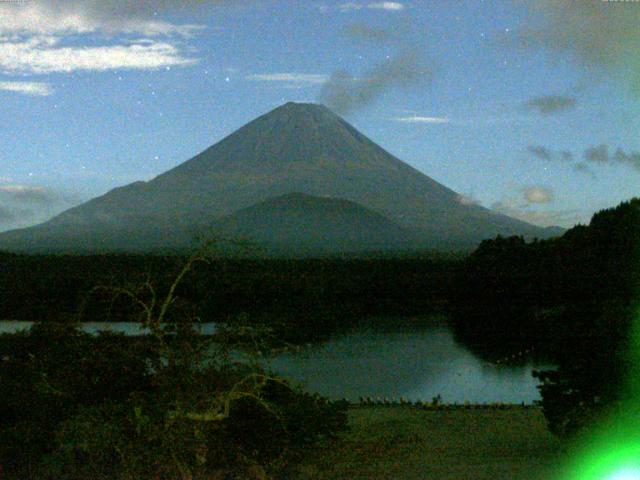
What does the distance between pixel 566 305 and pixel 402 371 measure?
9977 millimetres

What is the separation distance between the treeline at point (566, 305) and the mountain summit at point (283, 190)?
74.6 m

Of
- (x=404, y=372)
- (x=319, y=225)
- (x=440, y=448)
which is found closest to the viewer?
(x=440, y=448)

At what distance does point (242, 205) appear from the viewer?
398ft

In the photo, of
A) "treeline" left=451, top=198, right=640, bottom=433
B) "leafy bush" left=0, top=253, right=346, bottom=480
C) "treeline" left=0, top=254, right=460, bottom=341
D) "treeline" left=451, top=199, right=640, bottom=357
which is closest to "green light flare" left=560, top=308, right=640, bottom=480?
"treeline" left=451, top=198, right=640, bottom=433

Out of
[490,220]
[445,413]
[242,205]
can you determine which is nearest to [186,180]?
[242,205]

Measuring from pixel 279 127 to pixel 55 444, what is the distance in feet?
412

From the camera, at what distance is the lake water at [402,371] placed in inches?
583

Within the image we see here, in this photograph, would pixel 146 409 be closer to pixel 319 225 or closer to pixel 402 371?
pixel 402 371

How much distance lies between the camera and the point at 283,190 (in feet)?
410

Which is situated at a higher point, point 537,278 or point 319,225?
point 319,225

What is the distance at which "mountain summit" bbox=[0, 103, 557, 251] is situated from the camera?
4390 inches

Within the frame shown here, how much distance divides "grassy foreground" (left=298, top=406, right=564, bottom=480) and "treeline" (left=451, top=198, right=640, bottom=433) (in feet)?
1.72

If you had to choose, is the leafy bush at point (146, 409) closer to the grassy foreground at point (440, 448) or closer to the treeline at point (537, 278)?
the grassy foreground at point (440, 448)

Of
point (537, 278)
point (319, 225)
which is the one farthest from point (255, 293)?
point (319, 225)
